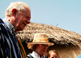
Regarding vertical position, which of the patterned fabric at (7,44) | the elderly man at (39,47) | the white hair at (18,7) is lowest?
the elderly man at (39,47)

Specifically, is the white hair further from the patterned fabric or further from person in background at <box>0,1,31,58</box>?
the patterned fabric

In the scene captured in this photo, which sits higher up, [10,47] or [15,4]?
[15,4]

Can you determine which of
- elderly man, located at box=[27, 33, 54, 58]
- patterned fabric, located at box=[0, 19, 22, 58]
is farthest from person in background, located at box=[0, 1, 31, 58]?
elderly man, located at box=[27, 33, 54, 58]

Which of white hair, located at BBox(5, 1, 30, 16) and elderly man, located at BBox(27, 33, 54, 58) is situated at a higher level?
white hair, located at BBox(5, 1, 30, 16)

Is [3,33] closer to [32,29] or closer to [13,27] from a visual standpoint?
[13,27]

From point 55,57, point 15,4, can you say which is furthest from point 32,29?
point 15,4

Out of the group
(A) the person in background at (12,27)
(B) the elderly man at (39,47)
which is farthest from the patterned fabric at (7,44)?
(B) the elderly man at (39,47)

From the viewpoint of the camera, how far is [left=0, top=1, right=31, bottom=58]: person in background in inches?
60.0

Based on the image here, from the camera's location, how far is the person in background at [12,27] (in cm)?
152

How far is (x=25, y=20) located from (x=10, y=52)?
0.50 meters

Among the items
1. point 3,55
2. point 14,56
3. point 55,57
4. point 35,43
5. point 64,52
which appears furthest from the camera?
point 64,52

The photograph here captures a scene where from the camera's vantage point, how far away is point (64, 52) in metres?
9.34

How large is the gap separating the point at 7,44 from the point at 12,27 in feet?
0.89

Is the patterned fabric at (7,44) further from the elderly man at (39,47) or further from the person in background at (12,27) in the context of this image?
the elderly man at (39,47)
